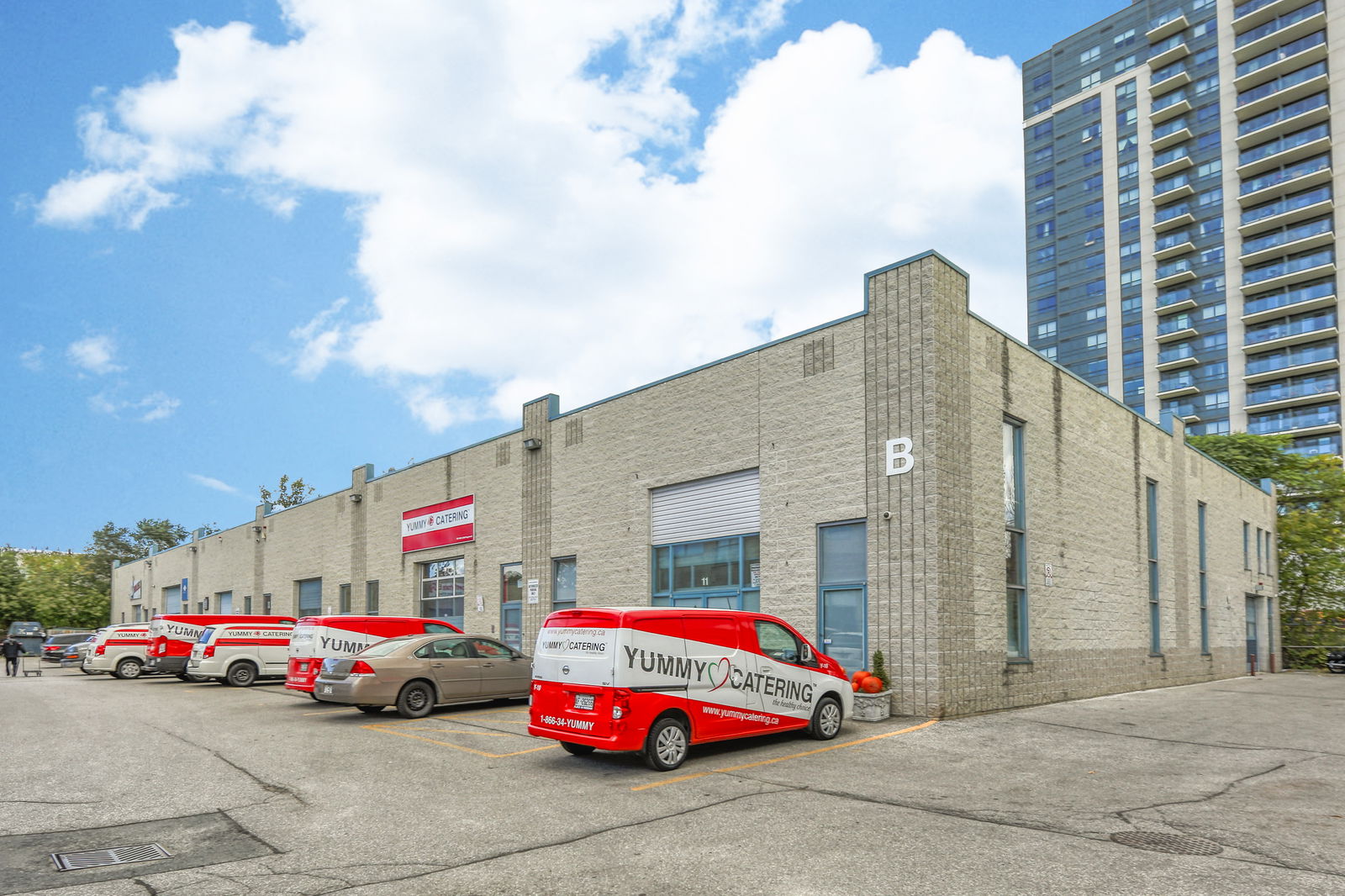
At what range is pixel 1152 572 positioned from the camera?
77.7 feet

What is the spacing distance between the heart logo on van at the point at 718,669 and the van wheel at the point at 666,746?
70 cm

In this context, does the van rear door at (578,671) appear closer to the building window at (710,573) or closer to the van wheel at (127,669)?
the building window at (710,573)

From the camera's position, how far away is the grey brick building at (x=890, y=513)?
15352 mm

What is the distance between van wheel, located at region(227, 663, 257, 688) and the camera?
2359 centimetres

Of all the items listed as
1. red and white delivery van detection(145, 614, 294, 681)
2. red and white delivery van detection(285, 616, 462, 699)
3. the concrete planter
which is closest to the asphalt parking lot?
the concrete planter

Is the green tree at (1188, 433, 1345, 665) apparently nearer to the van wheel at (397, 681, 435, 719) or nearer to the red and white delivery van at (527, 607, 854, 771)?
the red and white delivery van at (527, 607, 854, 771)

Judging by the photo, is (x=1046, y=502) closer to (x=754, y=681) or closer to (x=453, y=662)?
(x=754, y=681)

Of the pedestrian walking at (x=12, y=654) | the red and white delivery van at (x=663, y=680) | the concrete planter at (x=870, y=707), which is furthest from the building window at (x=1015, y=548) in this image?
the pedestrian walking at (x=12, y=654)

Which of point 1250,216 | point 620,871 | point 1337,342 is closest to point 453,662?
point 620,871

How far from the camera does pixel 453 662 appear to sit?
16172mm

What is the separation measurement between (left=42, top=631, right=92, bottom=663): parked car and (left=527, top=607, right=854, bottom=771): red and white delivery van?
3531 cm

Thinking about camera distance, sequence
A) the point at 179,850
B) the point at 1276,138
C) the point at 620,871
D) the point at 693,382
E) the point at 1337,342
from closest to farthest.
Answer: the point at 620,871, the point at 179,850, the point at 693,382, the point at 1337,342, the point at 1276,138

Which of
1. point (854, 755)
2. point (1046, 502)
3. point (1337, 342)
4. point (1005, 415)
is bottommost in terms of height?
point (854, 755)

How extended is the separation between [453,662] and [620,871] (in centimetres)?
1050
